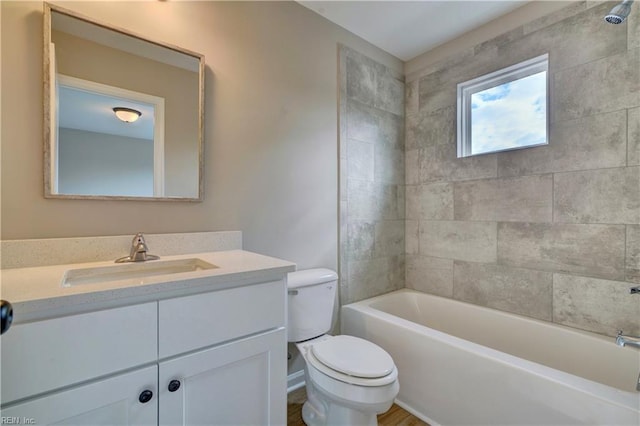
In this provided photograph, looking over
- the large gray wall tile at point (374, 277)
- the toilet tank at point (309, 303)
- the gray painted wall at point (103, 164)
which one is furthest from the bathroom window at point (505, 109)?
the gray painted wall at point (103, 164)

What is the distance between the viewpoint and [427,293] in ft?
8.04

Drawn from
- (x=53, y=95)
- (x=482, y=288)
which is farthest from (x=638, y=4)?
(x=53, y=95)

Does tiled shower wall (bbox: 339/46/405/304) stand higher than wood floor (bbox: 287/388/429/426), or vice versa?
tiled shower wall (bbox: 339/46/405/304)

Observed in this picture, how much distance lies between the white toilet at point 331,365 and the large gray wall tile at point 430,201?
1130mm

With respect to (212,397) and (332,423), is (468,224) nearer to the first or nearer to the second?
(332,423)

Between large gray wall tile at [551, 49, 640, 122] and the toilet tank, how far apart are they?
1.76 metres

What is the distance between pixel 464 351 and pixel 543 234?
0.96m

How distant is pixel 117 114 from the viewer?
51.3 inches

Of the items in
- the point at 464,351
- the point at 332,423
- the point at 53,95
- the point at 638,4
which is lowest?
the point at 332,423

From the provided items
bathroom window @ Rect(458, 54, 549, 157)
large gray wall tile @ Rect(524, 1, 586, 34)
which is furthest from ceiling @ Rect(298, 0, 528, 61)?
bathroom window @ Rect(458, 54, 549, 157)

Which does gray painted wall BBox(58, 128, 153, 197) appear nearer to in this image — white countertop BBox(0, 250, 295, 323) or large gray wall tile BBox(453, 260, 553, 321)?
white countertop BBox(0, 250, 295, 323)

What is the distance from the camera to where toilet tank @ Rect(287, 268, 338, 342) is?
1.63 meters

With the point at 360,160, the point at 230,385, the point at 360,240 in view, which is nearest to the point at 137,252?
the point at 230,385

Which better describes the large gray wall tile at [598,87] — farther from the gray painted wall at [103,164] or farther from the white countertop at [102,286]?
the gray painted wall at [103,164]
